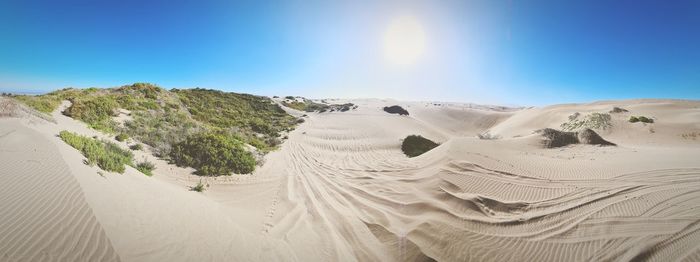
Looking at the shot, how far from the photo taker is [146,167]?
9.08 metres

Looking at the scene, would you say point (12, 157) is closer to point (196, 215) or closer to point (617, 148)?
point (196, 215)

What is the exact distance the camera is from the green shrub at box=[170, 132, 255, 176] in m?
10.2

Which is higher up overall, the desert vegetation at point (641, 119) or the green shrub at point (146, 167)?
the desert vegetation at point (641, 119)

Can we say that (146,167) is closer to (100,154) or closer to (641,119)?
(100,154)

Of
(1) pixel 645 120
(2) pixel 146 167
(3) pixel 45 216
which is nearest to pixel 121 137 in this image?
(2) pixel 146 167

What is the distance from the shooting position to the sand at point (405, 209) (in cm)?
488

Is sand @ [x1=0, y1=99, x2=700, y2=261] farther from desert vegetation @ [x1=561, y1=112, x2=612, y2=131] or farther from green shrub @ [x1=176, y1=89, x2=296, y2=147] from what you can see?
desert vegetation @ [x1=561, y1=112, x2=612, y2=131]

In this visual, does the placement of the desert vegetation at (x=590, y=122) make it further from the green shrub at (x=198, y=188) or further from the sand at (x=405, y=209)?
the green shrub at (x=198, y=188)

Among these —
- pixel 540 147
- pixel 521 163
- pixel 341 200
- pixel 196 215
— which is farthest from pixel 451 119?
pixel 196 215

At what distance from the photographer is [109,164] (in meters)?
7.02

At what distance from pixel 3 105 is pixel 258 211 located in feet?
34.9

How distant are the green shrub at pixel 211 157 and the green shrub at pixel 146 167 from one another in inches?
37.4

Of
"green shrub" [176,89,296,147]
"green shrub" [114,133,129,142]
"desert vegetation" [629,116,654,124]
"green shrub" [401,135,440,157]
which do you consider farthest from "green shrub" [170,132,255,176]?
"desert vegetation" [629,116,654,124]

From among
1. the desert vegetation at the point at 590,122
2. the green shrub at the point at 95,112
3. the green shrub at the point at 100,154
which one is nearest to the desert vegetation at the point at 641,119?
the desert vegetation at the point at 590,122
